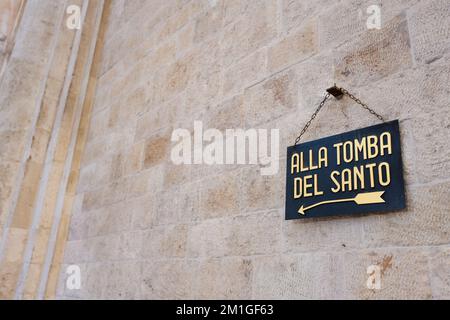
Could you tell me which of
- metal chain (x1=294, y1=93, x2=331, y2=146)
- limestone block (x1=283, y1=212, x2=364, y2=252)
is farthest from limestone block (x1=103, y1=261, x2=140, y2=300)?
metal chain (x1=294, y1=93, x2=331, y2=146)

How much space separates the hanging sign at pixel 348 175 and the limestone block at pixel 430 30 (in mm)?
211

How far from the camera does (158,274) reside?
5.12 ft

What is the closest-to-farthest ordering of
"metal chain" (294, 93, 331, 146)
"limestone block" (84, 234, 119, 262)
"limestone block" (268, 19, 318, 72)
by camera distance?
"metal chain" (294, 93, 331, 146), "limestone block" (268, 19, 318, 72), "limestone block" (84, 234, 119, 262)

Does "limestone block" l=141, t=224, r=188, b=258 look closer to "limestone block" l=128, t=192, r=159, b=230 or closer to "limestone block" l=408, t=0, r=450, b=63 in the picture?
"limestone block" l=128, t=192, r=159, b=230

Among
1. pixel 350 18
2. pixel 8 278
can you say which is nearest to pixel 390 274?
pixel 350 18

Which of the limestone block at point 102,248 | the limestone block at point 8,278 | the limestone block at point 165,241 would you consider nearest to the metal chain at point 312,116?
the limestone block at point 165,241

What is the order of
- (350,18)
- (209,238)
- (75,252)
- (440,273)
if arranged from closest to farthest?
(440,273)
(350,18)
(209,238)
(75,252)

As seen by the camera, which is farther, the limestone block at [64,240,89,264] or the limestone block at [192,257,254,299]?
the limestone block at [64,240,89,264]

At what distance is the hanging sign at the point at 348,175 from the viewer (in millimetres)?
912

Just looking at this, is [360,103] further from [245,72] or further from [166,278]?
[166,278]

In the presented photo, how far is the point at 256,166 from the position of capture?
4.30 feet

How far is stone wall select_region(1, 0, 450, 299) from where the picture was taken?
90 centimetres

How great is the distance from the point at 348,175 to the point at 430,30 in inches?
17.7
